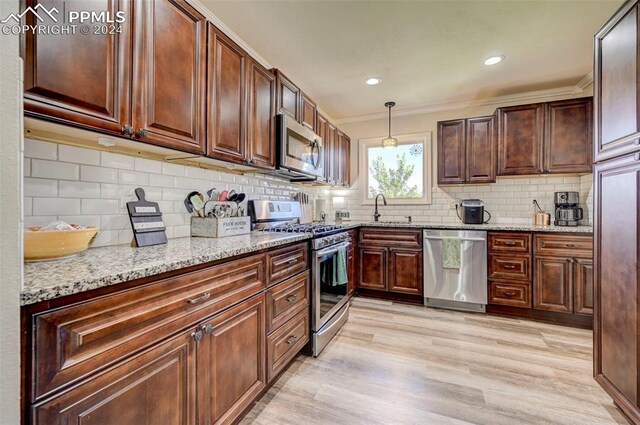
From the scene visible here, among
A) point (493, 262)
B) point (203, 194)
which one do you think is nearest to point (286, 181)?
point (203, 194)

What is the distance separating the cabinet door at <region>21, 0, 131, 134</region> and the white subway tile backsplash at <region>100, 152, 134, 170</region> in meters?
0.36

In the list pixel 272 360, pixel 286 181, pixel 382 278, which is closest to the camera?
pixel 272 360

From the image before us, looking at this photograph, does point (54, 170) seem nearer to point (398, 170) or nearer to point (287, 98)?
point (287, 98)

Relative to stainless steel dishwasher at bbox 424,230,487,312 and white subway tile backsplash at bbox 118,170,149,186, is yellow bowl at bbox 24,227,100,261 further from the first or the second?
stainless steel dishwasher at bbox 424,230,487,312

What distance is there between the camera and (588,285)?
8.72 feet

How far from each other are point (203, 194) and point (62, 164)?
0.85m

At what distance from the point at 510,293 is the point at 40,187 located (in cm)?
383

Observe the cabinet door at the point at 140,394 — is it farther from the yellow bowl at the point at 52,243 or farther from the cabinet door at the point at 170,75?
the cabinet door at the point at 170,75

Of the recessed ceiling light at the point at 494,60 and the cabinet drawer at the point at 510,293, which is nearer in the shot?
the recessed ceiling light at the point at 494,60

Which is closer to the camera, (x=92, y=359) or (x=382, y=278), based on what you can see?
(x=92, y=359)

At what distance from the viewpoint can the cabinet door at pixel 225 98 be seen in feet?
5.58

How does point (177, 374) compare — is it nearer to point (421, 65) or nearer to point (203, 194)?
point (203, 194)

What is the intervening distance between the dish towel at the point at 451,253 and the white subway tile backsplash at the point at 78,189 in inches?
124

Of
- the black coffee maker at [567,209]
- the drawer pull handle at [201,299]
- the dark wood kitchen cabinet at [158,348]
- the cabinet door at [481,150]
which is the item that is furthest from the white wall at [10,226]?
the black coffee maker at [567,209]
